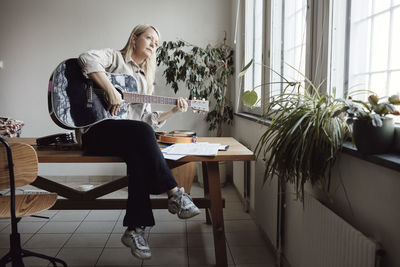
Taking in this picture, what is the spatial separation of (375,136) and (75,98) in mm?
1484

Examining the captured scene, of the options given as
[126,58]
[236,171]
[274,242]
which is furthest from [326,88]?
[236,171]

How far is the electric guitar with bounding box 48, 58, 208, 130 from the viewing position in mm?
1854

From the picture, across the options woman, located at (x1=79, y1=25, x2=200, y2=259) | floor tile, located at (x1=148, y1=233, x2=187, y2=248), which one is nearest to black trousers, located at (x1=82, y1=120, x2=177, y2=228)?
woman, located at (x1=79, y1=25, x2=200, y2=259)

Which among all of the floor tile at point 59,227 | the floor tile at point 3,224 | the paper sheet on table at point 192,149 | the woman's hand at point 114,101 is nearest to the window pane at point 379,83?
the paper sheet on table at point 192,149

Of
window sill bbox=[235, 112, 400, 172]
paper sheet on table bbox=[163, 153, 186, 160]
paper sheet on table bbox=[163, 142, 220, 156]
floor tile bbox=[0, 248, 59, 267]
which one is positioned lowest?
floor tile bbox=[0, 248, 59, 267]

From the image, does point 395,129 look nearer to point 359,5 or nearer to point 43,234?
point 359,5

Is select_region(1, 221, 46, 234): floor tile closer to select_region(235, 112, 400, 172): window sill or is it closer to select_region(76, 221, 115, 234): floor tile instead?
select_region(76, 221, 115, 234): floor tile

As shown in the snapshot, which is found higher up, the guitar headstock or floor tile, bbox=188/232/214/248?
the guitar headstock

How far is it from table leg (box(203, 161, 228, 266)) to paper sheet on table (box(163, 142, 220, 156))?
0.09 meters

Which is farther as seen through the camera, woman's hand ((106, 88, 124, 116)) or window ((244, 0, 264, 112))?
window ((244, 0, 264, 112))

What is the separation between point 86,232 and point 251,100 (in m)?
1.60

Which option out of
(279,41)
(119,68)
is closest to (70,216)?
(119,68)

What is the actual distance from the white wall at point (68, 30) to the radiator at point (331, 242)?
2.77 meters

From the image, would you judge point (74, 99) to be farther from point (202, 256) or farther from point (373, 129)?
point (373, 129)
